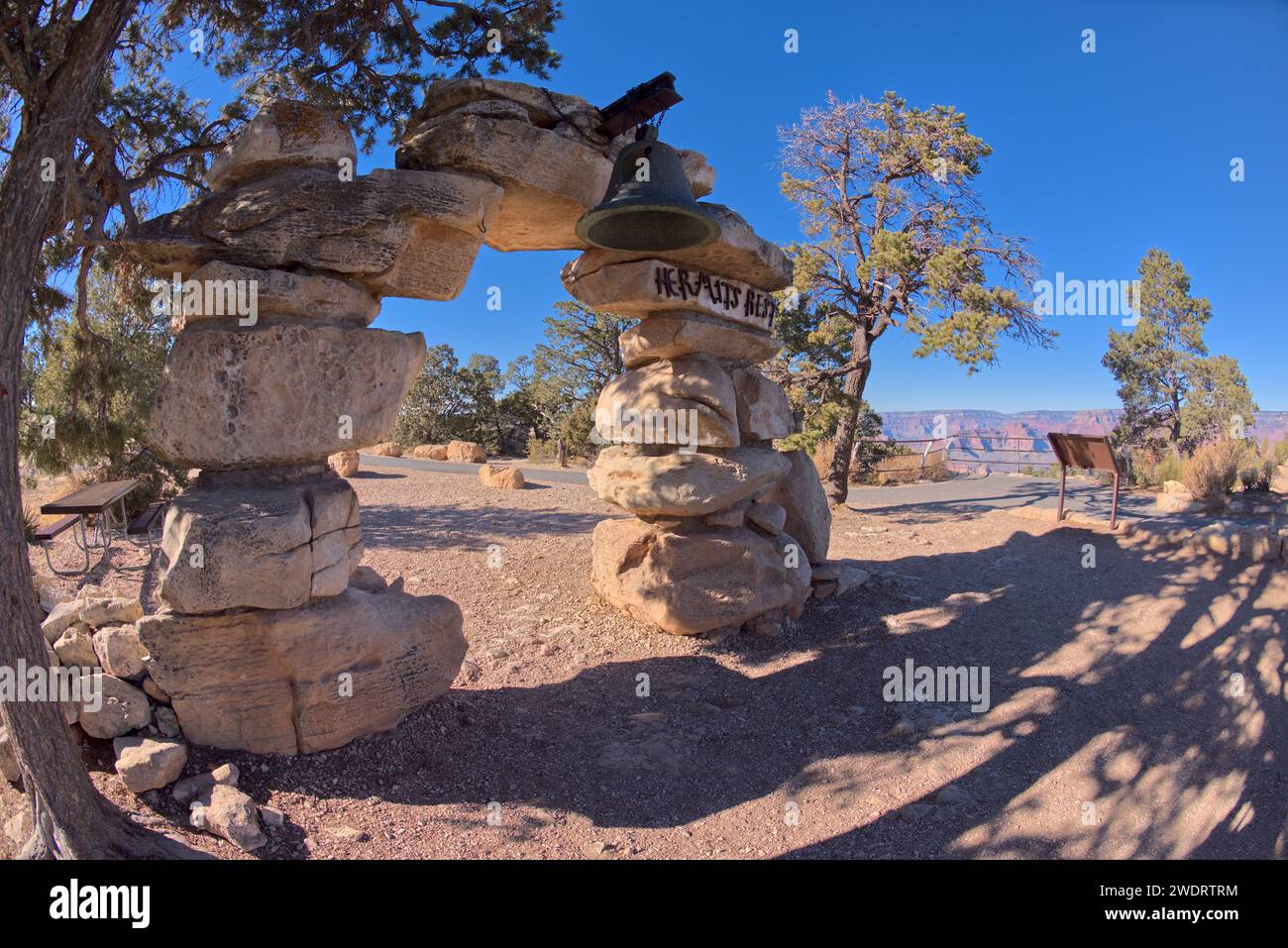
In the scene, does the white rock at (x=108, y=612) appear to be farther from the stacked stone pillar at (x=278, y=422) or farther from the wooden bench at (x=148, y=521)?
the wooden bench at (x=148, y=521)

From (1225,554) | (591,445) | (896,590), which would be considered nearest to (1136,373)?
(1225,554)

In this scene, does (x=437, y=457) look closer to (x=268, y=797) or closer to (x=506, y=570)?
(x=506, y=570)

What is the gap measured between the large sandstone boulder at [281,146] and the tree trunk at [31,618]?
3.22 ft

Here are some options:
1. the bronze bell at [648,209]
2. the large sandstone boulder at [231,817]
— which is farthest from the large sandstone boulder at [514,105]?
the large sandstone boulder at [231,817]

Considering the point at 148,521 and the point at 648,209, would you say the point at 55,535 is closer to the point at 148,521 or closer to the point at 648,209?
the point at 148,521

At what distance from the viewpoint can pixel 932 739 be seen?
14.6 feet

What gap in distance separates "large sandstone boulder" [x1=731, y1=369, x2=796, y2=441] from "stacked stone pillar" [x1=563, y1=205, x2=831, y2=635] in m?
0.01

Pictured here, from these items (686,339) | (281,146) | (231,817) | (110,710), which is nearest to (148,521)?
(110,710)

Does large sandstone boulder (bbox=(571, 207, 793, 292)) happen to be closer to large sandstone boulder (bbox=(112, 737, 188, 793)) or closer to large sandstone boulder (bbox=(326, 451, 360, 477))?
large sandstone boulder (bbox=(112, 737, 188, 793))

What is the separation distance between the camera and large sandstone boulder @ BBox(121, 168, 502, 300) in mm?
3607

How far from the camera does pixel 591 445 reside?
19.6 metres

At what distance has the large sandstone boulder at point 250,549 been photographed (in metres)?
3.40

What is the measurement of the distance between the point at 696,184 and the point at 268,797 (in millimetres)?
5156

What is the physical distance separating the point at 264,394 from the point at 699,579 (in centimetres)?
349
